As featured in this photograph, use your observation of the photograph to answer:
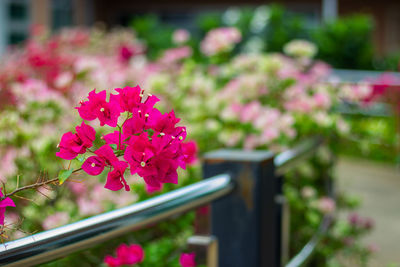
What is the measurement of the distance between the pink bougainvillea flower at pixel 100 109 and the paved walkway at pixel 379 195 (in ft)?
11.1

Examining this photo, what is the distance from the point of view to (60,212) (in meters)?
2.88

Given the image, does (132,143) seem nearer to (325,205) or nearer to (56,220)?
(56,220)

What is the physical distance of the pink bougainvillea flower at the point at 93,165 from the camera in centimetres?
100

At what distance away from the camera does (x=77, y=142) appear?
103 cm

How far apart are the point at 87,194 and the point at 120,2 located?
15.4 metres

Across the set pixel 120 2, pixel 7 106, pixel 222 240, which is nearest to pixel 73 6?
pixel 120 2

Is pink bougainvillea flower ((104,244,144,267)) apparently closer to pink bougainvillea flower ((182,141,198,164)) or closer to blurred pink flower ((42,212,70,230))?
pink bougainvillea flower ((182,141,198,164))

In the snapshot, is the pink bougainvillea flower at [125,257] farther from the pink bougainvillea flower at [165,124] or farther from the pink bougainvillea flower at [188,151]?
the pink bougainvillea flower at [165,124]

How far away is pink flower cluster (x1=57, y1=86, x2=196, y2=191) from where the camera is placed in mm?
1008

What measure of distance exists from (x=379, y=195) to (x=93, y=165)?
5.98m

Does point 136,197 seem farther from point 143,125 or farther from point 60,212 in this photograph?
point 143,125

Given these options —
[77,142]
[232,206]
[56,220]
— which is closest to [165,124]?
[77,142]

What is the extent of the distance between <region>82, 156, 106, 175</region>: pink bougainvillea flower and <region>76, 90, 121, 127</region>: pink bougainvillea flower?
6cm

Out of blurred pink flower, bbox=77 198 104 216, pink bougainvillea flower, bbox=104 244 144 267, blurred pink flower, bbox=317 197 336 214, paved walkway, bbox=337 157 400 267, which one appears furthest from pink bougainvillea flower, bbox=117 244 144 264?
paved walkway, bbox=337 157 400 267
